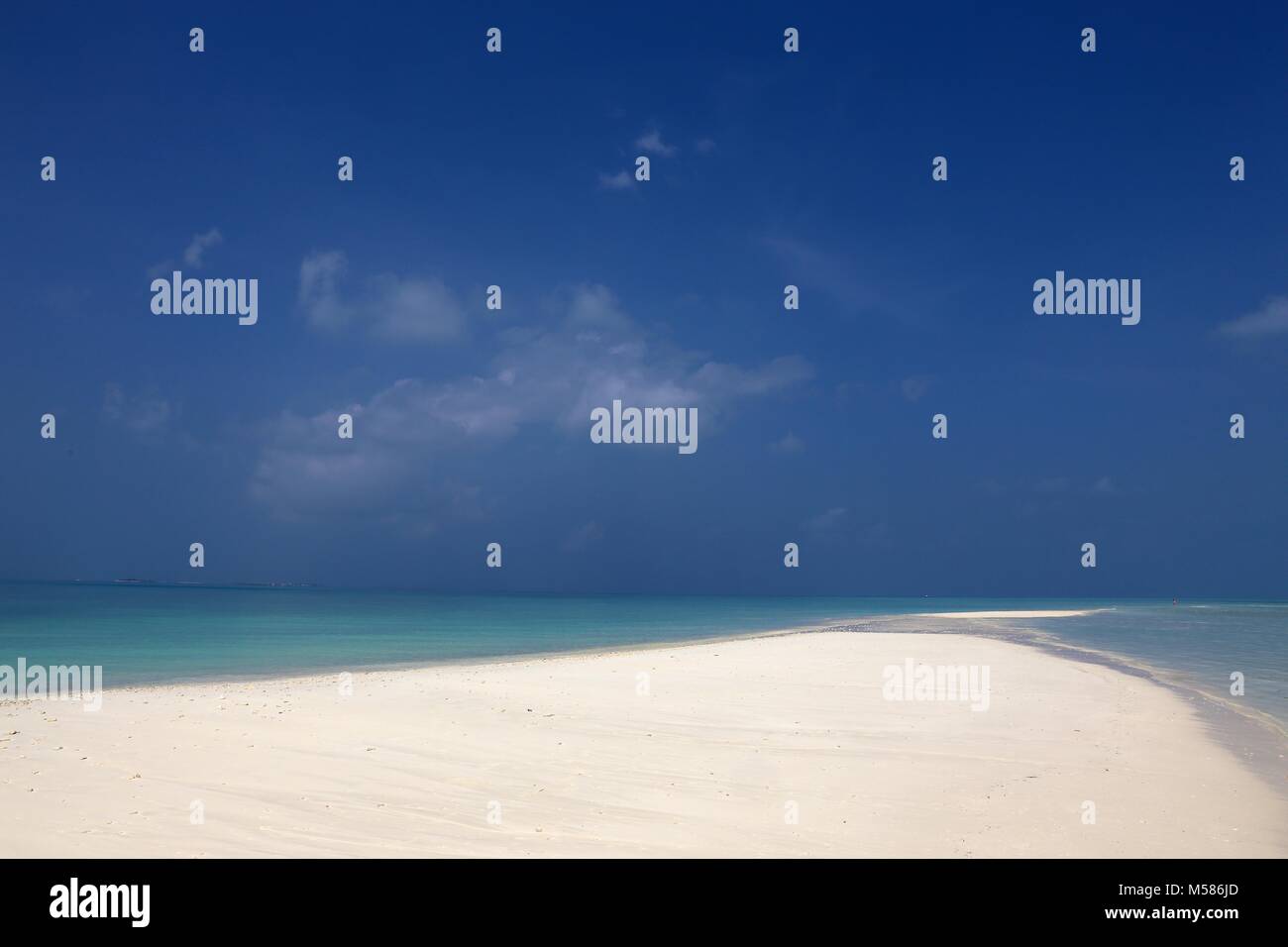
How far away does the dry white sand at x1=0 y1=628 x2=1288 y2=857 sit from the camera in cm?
761

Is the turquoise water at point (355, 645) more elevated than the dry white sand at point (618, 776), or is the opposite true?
the dry white sand at point (618, 776)

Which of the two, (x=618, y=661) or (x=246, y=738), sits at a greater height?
(x=246, y=738)

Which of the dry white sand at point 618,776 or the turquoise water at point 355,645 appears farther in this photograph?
the turquoise water at point 355,645

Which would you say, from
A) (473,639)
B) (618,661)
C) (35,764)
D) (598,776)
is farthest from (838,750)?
(473,639)

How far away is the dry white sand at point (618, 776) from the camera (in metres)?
7.61

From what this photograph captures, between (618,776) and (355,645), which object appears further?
(355,645)

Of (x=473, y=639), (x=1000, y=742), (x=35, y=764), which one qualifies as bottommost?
(x=473, y=639)

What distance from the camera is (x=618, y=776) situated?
10164mm

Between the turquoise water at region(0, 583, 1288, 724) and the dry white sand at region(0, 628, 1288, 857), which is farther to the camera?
the turquoise water at region(0, 583, 1288, 724)

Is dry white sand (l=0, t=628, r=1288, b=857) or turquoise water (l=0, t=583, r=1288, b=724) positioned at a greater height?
dry white sand (l=0, t=628, r=1288, b=857)

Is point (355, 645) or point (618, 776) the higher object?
point (618, 776)

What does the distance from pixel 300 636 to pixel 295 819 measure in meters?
34.4
